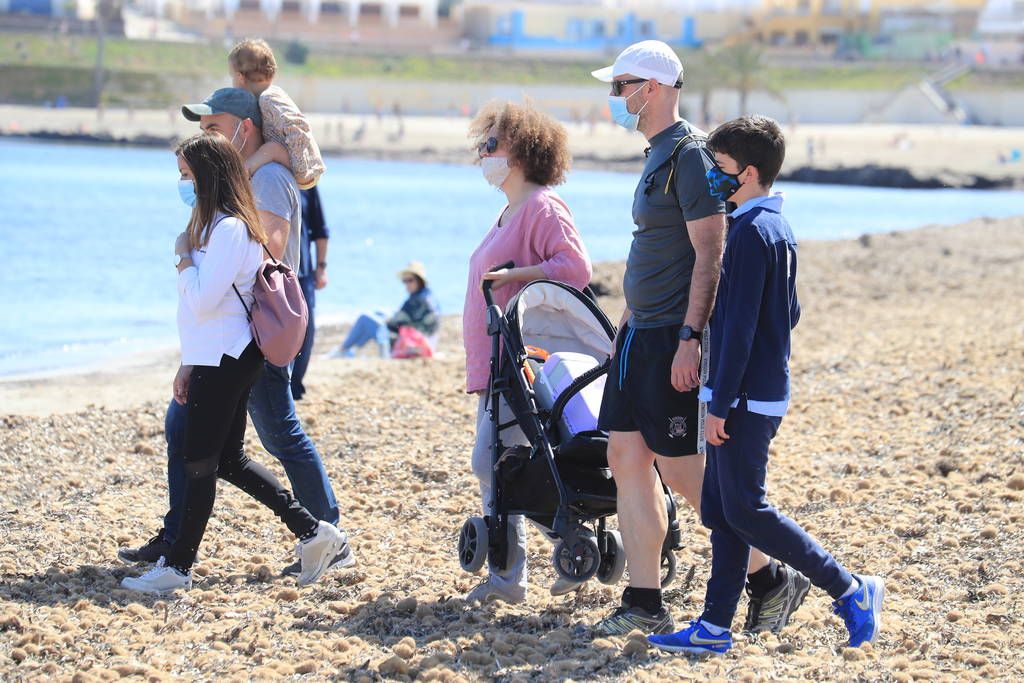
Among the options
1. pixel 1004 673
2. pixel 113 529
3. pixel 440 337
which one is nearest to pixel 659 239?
pixel 1004 673

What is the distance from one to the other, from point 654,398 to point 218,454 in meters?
1.63

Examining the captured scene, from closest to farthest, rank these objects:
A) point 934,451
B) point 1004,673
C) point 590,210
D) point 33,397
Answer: point 1004,673
point 934,451
point 33,397
point 590,210

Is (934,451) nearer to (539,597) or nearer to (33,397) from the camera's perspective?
(539,597)

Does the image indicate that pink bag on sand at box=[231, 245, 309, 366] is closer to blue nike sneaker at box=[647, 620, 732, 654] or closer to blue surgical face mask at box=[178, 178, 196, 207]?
blue surgical face mask at box=[178, 178, 196, 207]

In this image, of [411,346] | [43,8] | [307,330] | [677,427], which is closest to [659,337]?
[677,427]

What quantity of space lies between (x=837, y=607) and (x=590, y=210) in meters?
33.7

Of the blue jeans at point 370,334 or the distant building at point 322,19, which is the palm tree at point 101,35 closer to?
the distant building at point 322,19

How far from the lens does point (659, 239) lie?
4.31 meters

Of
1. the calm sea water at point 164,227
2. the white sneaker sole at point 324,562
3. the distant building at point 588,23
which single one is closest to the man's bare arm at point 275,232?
the white sneaker sole at point 324,562

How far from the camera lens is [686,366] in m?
4.14

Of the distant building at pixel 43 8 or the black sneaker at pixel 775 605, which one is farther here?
the distant building at pixel 43 8

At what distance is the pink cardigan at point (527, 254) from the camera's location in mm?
4918

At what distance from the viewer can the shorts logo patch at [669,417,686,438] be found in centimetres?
428

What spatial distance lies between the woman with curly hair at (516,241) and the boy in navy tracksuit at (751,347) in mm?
886
